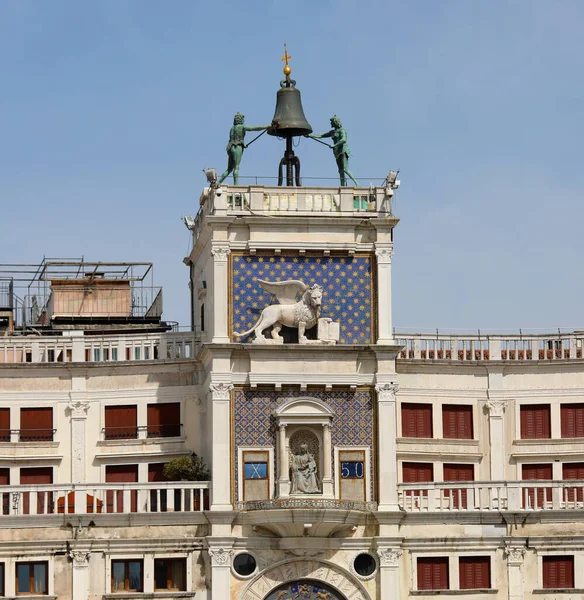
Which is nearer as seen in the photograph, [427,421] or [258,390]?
[258,390]

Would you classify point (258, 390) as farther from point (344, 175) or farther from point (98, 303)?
point (98, 303)

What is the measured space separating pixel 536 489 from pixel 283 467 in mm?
Answer: 10086

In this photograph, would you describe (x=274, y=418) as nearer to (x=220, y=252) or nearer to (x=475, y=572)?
(x=220, y=252)

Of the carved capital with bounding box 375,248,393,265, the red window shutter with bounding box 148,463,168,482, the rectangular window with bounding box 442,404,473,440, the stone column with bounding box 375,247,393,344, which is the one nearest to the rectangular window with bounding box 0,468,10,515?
the red window shutter with bounding box 148,463,168,482

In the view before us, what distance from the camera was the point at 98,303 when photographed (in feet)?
305

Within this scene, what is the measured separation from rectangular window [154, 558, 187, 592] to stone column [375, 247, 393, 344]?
11337 millimetres

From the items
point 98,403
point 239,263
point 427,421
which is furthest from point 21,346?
point 427,421

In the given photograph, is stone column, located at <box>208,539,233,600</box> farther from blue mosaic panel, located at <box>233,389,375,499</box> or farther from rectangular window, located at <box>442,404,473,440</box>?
rectangular window, located at <box>442,404,473,440</box>

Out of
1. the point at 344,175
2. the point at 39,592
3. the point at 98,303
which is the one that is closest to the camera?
the point at 39,592

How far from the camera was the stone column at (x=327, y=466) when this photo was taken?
73.2 meters

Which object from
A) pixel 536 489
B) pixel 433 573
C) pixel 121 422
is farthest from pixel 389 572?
pixel 121 422

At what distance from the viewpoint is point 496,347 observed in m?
79.6

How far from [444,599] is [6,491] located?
1699 cm

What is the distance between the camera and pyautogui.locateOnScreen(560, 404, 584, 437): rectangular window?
79.6 meters
